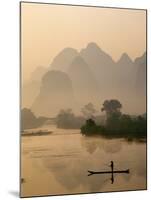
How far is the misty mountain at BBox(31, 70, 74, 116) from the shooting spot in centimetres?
211

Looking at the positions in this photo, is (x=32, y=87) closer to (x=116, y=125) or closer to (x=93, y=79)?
(x=93, y=79)

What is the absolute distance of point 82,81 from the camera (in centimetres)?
217

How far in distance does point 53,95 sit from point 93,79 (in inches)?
9.7

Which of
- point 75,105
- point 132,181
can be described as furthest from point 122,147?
point 75,105

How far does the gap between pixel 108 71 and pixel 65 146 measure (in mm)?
487

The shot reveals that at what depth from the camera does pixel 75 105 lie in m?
2.16

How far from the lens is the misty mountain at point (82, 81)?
215cm

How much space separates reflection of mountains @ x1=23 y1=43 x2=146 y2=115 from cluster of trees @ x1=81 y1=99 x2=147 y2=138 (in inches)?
1.8

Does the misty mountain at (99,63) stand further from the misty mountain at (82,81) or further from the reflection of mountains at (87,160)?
the reflection of mountains at (87,160)

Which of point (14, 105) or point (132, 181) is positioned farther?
point (132, 181)

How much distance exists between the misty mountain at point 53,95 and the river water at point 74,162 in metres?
0.10

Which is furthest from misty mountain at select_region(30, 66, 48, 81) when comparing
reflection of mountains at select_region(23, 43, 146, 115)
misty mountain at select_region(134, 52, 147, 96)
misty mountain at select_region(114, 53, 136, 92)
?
misty mountain at select_region(134, 52, 147, 96)

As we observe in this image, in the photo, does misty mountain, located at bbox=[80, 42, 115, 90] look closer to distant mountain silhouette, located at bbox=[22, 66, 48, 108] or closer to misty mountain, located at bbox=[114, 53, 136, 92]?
misty mountain, located at bbox=[114, 53, 136, 92]

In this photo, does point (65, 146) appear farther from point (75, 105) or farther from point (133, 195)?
point (133, 195)
